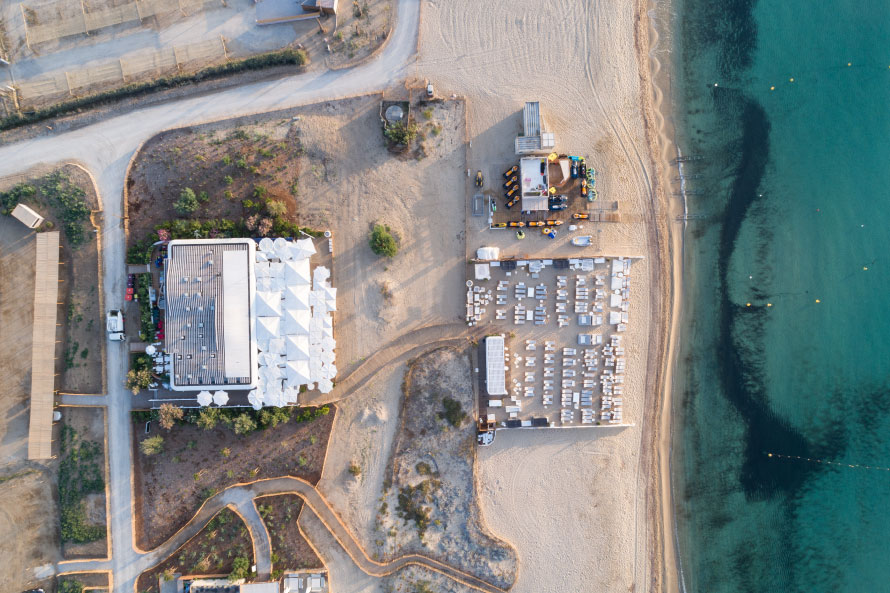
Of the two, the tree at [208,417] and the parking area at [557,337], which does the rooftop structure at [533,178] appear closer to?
the parking area at [557,337]

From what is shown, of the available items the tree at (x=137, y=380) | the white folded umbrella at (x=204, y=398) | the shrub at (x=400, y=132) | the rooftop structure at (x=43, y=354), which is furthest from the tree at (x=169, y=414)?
the shrub at (x=400, y=132)

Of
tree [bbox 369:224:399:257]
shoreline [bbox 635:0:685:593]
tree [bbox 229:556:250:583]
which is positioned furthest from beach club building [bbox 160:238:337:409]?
shoreline [bbox 635:0:685:593]

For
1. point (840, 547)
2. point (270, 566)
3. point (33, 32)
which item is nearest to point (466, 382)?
point (270, 566)

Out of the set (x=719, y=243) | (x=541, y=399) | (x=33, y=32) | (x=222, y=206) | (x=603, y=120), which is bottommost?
(x=541, y=399)

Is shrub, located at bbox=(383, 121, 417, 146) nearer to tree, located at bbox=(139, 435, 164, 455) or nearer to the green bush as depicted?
tree, located at bbox=(139, 435, 164, 455)

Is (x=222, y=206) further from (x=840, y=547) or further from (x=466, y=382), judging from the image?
(x=840, y=547)

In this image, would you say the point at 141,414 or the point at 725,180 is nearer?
the point at 141,414

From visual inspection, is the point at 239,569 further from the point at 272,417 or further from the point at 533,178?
the point at 533,178
